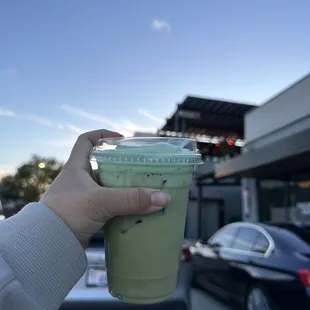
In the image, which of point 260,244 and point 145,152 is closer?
point 145,152

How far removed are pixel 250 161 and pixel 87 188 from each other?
1265 centimetres

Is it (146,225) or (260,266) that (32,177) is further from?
(146,225)

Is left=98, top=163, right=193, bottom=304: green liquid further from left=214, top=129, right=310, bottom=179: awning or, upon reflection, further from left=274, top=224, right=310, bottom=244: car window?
left=214, top=129, right=310, bottom=179: awning

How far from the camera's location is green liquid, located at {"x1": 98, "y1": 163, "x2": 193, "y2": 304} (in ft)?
3.92

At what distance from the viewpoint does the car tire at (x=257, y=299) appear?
5.35 meters

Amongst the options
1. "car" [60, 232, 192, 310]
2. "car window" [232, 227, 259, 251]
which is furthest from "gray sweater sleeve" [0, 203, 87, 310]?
"car window" [232, 227, 259, 251]

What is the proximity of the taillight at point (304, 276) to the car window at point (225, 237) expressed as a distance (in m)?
2.11

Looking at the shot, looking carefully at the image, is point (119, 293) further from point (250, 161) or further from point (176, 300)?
point (250, 161)

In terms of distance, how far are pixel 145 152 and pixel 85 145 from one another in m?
0.26

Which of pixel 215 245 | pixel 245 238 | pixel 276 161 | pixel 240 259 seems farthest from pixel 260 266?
pixel 276 161

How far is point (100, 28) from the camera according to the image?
21.8 ft

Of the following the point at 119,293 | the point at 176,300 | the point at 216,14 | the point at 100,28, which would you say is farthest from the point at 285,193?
the point at 119,293

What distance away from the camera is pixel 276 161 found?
11547mm

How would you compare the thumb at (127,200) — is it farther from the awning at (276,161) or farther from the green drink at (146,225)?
the awning at (276,161)
